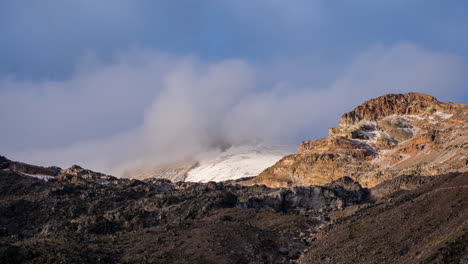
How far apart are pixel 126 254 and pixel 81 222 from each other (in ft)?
39.4

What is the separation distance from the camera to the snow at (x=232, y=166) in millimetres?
163125

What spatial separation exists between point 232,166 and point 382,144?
76.5 m

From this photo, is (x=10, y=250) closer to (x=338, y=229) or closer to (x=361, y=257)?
(x=361, y=257)

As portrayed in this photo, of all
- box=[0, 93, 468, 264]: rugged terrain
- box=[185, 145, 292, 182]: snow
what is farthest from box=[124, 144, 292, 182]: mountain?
box=[0, 93, 468, 264]: rugged terrain

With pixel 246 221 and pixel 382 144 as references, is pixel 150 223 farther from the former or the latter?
pixel 382 144

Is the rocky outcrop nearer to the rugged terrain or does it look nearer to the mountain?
the rugged terrain

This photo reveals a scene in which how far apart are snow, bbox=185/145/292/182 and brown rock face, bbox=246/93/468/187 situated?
40.7m

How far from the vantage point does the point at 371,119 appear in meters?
130

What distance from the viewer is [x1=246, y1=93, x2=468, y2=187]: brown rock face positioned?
82.8 metres

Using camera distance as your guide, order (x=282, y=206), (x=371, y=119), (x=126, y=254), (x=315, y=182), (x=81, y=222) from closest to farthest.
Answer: (x=126, y=254), (x=81, y=222), (x=282, y=206), (x=315, y=182), (x=371, y=119)

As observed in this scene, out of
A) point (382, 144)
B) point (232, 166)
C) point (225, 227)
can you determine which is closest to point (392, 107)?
point (382, 144)

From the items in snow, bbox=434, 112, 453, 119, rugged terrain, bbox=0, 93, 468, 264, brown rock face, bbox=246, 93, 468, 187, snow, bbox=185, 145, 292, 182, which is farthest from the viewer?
snow, bbox=185, 145, 292, 182

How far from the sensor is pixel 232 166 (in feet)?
576

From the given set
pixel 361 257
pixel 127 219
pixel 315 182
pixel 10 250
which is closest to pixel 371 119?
pixel 315 182
